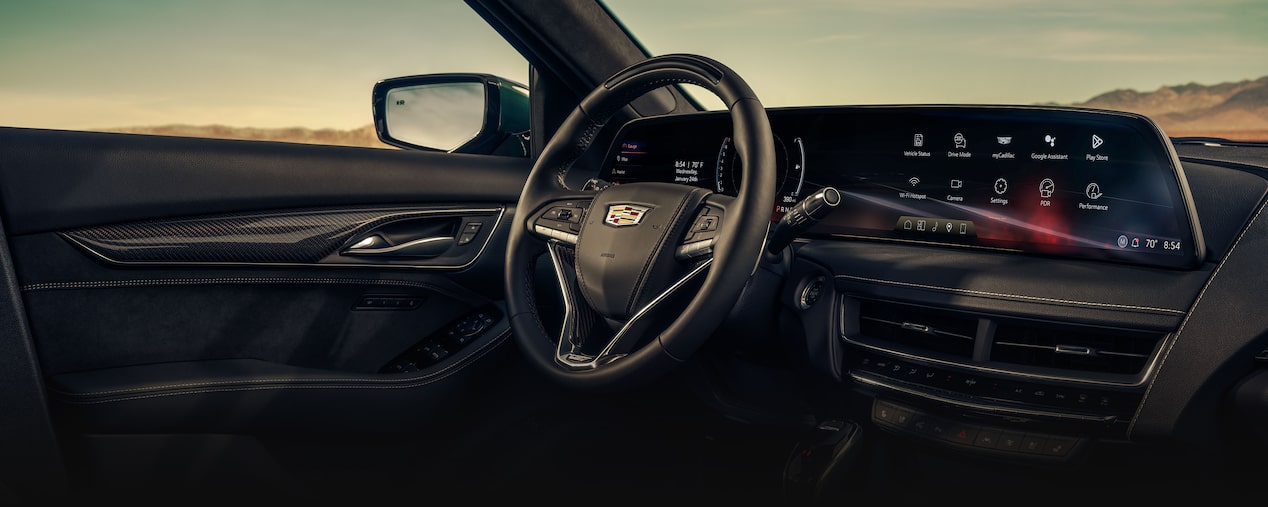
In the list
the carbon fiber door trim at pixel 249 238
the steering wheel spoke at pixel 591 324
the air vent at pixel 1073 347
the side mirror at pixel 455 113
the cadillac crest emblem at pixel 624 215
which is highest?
the side mirror at pixel 455 113

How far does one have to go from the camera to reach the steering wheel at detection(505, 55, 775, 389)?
5.00 feet

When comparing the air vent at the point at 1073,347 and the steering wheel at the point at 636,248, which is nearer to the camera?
the steering wheel at the point at 636,248

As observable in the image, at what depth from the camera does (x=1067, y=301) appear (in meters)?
1.75

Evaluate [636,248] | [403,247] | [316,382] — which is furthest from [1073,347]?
[316,382]

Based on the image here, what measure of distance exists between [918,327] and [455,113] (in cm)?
161

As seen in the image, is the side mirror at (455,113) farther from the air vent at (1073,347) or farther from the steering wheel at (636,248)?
the air vent at (1073,347)

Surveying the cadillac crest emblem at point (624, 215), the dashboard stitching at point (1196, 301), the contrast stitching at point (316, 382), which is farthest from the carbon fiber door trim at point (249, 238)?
the dashboard stitching at point (1196, 301)

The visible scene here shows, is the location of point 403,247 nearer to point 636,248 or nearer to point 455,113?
point 455,113

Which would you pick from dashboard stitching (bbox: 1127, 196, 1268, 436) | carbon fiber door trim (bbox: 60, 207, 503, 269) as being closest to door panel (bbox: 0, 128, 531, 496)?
carbon fiber door trim (bbox: 60, 207, 503, 269)

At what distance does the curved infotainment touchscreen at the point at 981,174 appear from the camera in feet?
5.81

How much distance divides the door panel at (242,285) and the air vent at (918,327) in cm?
104

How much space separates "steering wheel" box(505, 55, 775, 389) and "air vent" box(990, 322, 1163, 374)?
66cm

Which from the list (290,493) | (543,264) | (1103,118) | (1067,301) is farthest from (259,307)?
(1103,118)

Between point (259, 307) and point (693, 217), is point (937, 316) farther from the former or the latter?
point (259, 307)
